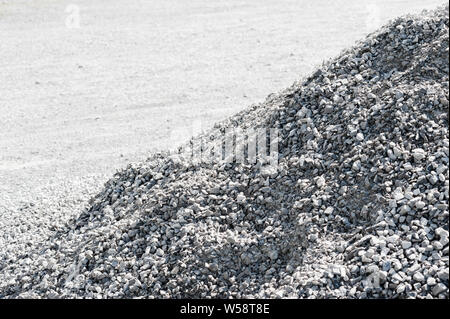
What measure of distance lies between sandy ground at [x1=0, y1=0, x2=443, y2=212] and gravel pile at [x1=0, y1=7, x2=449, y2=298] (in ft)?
6.72

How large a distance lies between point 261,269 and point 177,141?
469 cm

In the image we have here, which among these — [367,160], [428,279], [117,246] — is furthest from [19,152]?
[428,279]

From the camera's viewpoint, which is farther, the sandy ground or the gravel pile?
the sandy ground

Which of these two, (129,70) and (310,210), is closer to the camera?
(310,210)

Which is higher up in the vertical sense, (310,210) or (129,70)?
(129,70)

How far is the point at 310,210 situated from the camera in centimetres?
500

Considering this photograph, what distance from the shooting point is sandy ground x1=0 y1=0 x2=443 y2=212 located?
9031mm

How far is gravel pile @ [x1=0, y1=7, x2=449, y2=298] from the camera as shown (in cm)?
451

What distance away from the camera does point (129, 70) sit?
481 inches

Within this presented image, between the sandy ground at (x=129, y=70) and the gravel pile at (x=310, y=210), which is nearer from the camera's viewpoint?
the gravel pile at (x=310, y=210)

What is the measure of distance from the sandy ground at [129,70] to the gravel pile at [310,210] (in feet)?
6.72

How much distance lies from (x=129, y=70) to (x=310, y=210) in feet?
26.1

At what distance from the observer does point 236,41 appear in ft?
44.8

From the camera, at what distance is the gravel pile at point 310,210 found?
14.8ft
